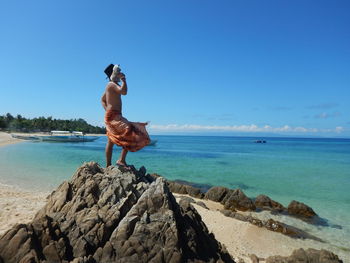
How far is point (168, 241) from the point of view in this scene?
19.7 ft

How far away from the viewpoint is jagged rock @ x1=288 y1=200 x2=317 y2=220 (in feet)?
49.3

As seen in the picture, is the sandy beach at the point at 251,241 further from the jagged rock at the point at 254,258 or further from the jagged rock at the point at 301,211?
the jagged rock at the point at 301,211

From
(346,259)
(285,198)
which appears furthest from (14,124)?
(346,259)

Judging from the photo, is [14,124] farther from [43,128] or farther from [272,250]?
[272,250]

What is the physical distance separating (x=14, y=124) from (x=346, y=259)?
114193 millimetres

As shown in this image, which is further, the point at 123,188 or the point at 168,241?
the point at 123,188

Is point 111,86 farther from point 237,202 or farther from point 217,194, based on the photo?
point 217,194

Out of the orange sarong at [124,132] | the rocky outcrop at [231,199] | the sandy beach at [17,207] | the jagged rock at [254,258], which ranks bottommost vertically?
the jagged rock at [254,258]

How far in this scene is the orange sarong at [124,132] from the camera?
296 inches

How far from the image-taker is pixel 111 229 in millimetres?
6195

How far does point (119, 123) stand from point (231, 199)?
10.7 metres

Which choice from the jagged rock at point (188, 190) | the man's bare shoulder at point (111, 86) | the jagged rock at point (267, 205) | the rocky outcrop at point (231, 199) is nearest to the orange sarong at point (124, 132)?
the man's bare shoulder at point (111, 86)

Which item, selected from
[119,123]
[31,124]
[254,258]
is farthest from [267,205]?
[31,124]

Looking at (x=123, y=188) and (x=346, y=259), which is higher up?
(x=123, y=188)
